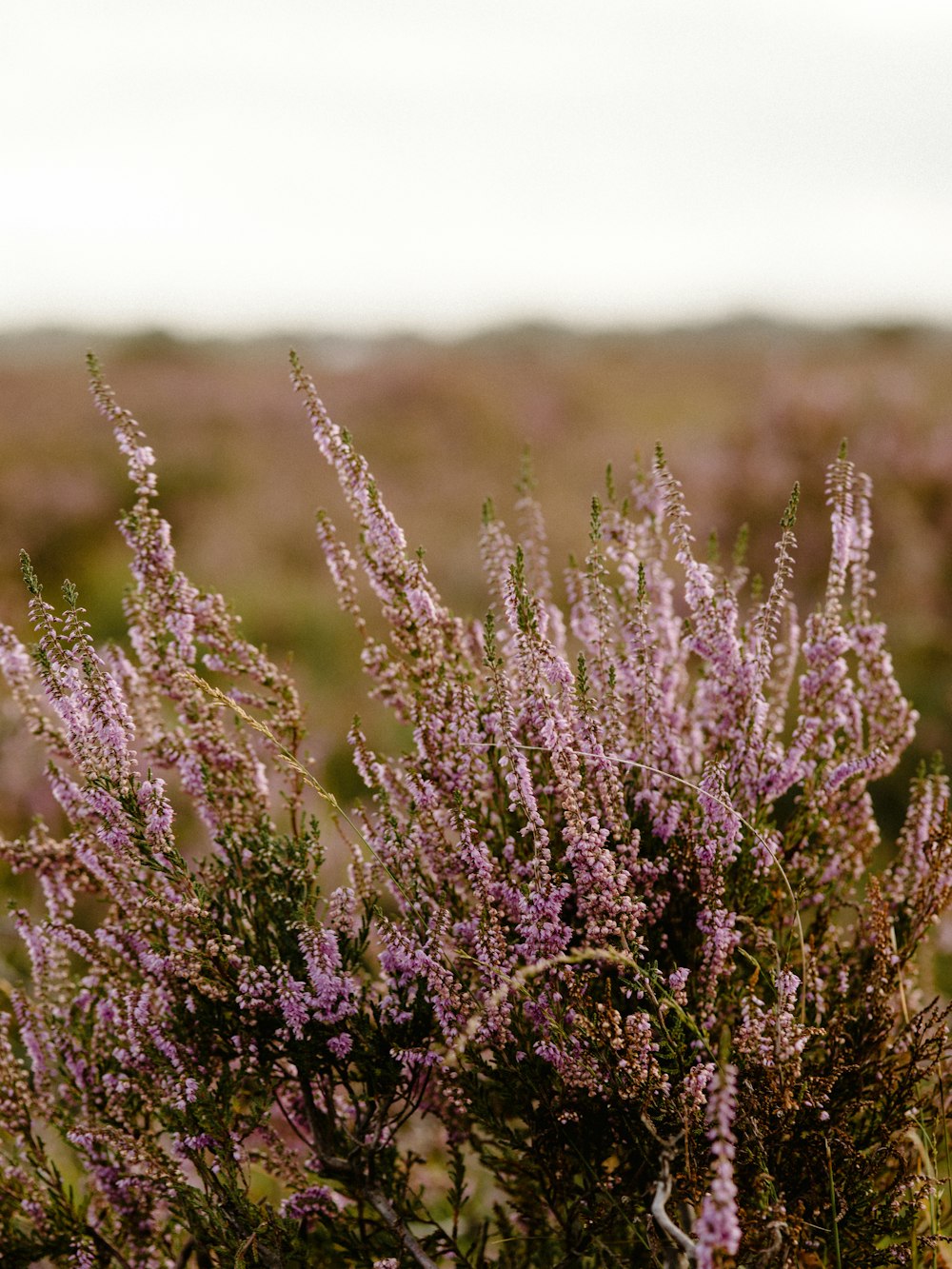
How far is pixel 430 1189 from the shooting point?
14.2ft

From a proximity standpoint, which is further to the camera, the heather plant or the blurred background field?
the blurred background field

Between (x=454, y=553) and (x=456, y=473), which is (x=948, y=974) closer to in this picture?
(x=454, y=553)

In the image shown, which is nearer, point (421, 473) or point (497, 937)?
point (497, 937)

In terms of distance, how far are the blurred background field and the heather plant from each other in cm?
57

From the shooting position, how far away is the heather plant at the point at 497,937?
2199 mm

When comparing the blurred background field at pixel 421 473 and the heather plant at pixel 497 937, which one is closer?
the heather plant at pixel 497 937

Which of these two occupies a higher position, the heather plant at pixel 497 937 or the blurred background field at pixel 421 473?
the blurred background field at pixel 421 473

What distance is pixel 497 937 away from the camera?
2.20 meters

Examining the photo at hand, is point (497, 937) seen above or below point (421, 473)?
below

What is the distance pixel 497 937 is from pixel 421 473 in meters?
25.6

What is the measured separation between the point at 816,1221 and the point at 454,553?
16.1 metres

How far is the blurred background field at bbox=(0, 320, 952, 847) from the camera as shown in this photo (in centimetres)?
1205

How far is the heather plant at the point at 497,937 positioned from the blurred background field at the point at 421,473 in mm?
569

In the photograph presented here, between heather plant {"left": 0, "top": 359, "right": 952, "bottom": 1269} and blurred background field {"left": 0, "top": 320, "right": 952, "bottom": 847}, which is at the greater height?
blurred background field {"left": 0, "top": 320, "right": 952, "bottom": 847}
